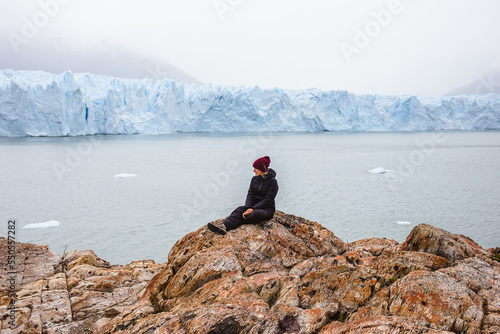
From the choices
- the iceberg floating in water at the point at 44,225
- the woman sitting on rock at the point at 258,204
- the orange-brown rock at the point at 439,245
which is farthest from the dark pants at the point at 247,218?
the iceberg floating in water at the point at 44,225

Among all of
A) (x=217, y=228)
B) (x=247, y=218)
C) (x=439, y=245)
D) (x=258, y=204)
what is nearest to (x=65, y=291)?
(x=217, y=228)

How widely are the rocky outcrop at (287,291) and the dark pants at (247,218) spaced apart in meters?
0.08

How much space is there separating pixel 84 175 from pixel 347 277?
1943 centimetres

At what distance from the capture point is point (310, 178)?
1864 centimetres

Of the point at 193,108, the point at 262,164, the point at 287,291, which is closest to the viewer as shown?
the point at 287,291

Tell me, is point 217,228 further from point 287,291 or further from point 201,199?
point 201,199

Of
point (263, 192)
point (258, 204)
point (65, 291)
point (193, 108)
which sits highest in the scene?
point (193, 108)

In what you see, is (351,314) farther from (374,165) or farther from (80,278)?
(374,165)

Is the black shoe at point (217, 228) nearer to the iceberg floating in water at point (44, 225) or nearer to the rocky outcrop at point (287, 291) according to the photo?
the rocky outcrop at point (287, 291)

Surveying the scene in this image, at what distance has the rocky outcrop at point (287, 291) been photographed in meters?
2.59

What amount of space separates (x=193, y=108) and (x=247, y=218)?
4580cm

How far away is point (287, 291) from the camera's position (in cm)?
312

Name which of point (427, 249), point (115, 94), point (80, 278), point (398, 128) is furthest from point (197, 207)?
point (398, 128)

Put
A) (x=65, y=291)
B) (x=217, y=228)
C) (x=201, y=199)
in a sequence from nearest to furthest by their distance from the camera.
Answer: (x=217, y=228)
(x=65, y=291)
(x=201, y=199)
